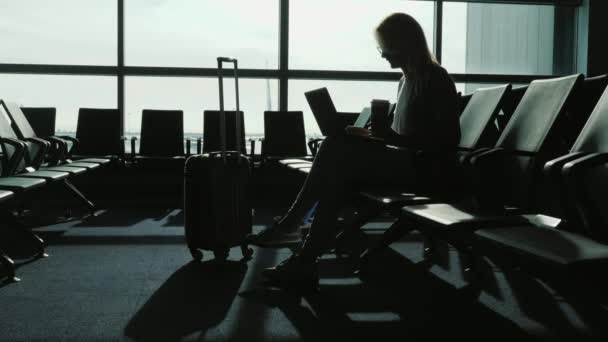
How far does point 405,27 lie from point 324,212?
34.2 inches

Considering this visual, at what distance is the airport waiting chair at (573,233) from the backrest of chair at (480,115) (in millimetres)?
661

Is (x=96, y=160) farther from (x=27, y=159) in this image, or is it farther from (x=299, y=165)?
(x=299, y=165)

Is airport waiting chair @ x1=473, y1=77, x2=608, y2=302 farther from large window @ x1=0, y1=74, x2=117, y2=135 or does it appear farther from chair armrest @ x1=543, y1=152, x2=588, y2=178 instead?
large window @ x1=0, y1=74, x2=117, y2=135

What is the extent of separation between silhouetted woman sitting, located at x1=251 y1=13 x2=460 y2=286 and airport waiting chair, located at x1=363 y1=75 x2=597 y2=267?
0.25 m

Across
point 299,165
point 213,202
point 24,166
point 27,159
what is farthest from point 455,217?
point 27,159

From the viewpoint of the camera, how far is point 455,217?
65.6 inches

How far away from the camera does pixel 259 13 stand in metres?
5.90

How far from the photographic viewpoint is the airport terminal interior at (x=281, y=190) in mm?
1735

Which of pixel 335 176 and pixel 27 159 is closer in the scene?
pixel 335 176

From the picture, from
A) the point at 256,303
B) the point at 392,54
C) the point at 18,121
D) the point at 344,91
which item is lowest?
the point at 256,303

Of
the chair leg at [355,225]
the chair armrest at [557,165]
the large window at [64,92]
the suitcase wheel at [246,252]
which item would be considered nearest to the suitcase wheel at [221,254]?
the suitcase wheel at [246,252]

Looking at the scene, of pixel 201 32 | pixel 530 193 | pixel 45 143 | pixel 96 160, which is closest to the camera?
pixel 530 193

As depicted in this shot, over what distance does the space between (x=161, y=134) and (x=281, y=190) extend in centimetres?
134

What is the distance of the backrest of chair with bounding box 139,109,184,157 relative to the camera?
5328 millimetres
